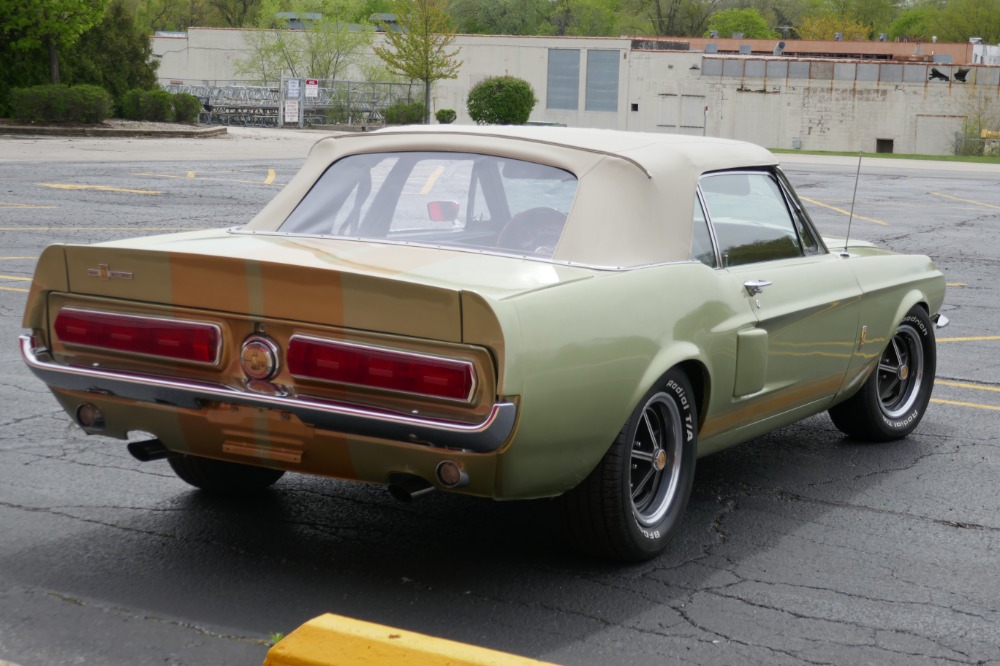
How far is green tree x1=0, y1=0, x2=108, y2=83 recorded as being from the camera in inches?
1293

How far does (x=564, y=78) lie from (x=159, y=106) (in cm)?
4501

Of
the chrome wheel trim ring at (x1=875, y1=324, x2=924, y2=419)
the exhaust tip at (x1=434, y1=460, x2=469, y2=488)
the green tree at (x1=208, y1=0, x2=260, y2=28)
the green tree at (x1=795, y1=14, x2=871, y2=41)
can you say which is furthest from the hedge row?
the green tree at (x1=795, y1=14, x2=871, y2=41)

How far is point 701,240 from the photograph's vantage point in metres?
4.75

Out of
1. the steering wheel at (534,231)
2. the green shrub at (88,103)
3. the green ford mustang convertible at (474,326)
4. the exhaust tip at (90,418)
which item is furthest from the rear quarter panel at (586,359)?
the green shrub at (88,103)

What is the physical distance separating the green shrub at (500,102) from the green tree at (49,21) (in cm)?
1529

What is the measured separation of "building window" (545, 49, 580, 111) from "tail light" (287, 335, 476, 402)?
77.2 meters

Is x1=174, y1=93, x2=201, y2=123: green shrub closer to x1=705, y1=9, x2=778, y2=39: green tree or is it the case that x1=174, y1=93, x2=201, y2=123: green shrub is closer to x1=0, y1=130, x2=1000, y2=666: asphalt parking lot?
x1=0, y1=130, x2=1000, y2=666: asphalt parking lot

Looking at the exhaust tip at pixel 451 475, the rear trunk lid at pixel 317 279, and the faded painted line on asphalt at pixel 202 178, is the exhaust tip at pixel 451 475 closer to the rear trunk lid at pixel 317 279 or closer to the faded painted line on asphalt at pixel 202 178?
the rear trunk lid at pixel 317 279

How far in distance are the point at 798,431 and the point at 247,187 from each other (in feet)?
48.7

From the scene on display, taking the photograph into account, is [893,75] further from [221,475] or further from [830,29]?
[221,475]

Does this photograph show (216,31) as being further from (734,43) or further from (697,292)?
(697,292)

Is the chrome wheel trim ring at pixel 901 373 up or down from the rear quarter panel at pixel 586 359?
down

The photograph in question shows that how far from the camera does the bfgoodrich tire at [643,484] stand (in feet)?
13.3

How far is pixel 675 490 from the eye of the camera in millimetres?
4434
